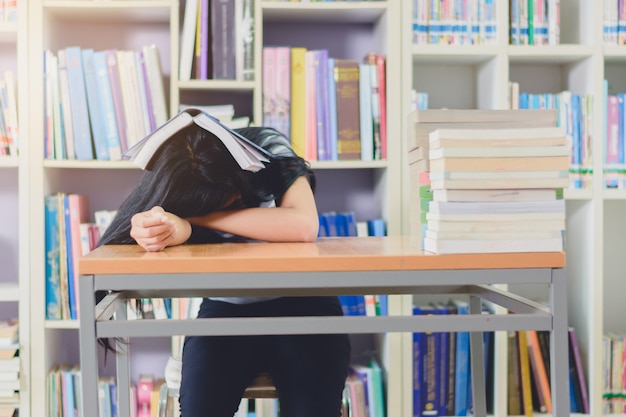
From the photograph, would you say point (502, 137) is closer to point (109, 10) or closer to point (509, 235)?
point (509, 235)

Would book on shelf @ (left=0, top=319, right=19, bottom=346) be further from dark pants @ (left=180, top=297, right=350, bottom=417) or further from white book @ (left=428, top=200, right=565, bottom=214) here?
white book @ (left=428, top=200, right=565, bottom=214)

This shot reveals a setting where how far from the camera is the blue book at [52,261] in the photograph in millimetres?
2188

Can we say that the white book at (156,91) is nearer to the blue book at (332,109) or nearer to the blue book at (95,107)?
the blue book at (95,107)

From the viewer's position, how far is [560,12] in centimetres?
250

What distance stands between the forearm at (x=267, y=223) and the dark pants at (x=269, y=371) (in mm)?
232

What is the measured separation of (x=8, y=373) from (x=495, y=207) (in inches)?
64.6

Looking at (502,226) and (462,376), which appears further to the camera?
(462,376)

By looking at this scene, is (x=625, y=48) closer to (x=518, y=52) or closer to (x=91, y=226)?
(x=518, y=52)

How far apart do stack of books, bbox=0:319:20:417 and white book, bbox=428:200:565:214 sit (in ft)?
5.07

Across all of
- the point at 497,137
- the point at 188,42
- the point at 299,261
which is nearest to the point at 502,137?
the point at 497,137

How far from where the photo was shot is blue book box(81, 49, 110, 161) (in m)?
2.20

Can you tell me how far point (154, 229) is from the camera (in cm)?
127

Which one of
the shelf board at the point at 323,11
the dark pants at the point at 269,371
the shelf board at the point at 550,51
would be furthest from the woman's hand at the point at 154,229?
the shelf board at the point at 550,51

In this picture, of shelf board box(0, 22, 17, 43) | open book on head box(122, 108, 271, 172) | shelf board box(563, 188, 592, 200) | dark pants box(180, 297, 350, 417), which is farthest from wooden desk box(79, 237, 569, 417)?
shelf board box(0, 22, 17, 43)
